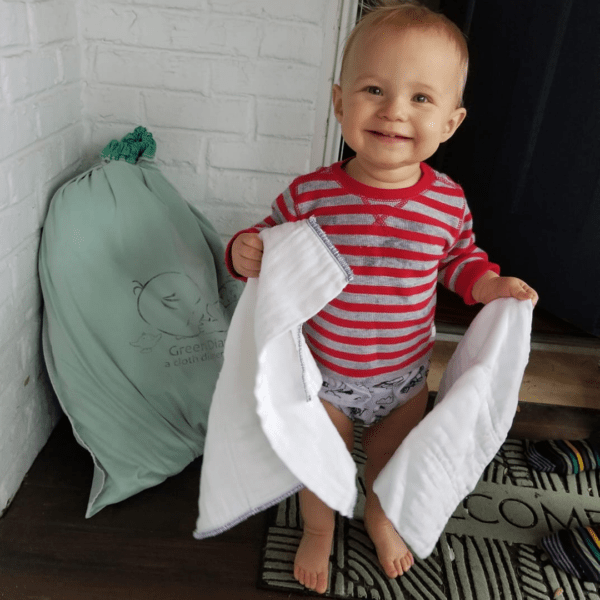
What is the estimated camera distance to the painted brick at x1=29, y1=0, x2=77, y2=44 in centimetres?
115

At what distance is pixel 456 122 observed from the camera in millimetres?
1034

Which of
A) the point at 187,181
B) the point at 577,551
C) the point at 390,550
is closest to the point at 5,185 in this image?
the point at 187,181

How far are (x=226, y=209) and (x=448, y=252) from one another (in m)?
0.63

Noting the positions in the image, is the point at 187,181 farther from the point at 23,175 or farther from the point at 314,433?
the point at 314,433

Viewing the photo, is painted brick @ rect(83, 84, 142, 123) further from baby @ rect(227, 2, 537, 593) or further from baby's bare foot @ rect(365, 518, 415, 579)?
baby's bare foot @ rect(365, 518, 415, 579)

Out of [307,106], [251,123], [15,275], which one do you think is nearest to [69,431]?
[15,275]

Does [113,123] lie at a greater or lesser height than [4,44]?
lesser

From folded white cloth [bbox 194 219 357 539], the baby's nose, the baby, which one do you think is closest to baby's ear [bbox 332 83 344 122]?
the baby

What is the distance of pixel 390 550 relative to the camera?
1.20 meters

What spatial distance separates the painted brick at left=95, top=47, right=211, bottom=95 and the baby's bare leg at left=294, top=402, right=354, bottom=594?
807 mm

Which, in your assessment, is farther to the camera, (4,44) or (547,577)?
(547,577)

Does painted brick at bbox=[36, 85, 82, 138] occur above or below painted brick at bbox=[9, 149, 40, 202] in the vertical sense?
above

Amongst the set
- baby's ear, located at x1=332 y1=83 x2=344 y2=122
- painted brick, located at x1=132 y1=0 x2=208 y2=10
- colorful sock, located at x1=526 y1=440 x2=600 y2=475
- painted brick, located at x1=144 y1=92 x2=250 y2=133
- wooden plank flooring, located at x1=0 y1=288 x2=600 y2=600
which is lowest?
wooden plank flooring, located at x1=0 y1=288 x2=600 y2=600

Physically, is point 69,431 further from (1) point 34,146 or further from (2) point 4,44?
(2) point 4,44
